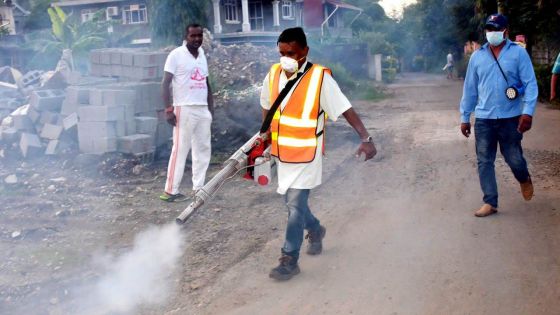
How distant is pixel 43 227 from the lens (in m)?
6.48

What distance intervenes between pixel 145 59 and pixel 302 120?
6.29 m

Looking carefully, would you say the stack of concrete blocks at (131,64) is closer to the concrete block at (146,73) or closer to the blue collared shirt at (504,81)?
the concrete block at (146,73)

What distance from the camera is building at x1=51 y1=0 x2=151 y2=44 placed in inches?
1300

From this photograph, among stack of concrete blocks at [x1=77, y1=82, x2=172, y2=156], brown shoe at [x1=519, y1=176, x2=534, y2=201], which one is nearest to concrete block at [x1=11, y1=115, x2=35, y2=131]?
stack of concrete blocks at [x1=77, y1=82, x2=172, y2=156]

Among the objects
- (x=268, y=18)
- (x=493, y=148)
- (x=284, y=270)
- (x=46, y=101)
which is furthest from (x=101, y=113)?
(x=268, y=18)

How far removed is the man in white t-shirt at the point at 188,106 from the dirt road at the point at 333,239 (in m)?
0.43

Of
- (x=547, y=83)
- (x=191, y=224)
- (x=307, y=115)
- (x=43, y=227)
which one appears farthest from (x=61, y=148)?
(x=547, y=83)

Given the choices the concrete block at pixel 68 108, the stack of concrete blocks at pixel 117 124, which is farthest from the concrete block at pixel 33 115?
the stack of concrete blocks at pixel 117 124

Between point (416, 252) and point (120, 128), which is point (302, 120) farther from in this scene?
point (120, 128)

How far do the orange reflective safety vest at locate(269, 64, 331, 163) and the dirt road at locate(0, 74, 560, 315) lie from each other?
925 mm

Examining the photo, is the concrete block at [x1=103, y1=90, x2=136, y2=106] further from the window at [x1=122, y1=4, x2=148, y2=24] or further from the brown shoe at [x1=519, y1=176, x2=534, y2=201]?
the window at [x1=122, y1=4, x2=148, y2=24]

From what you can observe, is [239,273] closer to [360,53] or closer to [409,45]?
[360,53]

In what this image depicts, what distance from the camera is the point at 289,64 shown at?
15.0ft

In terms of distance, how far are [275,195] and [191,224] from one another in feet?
4.05
